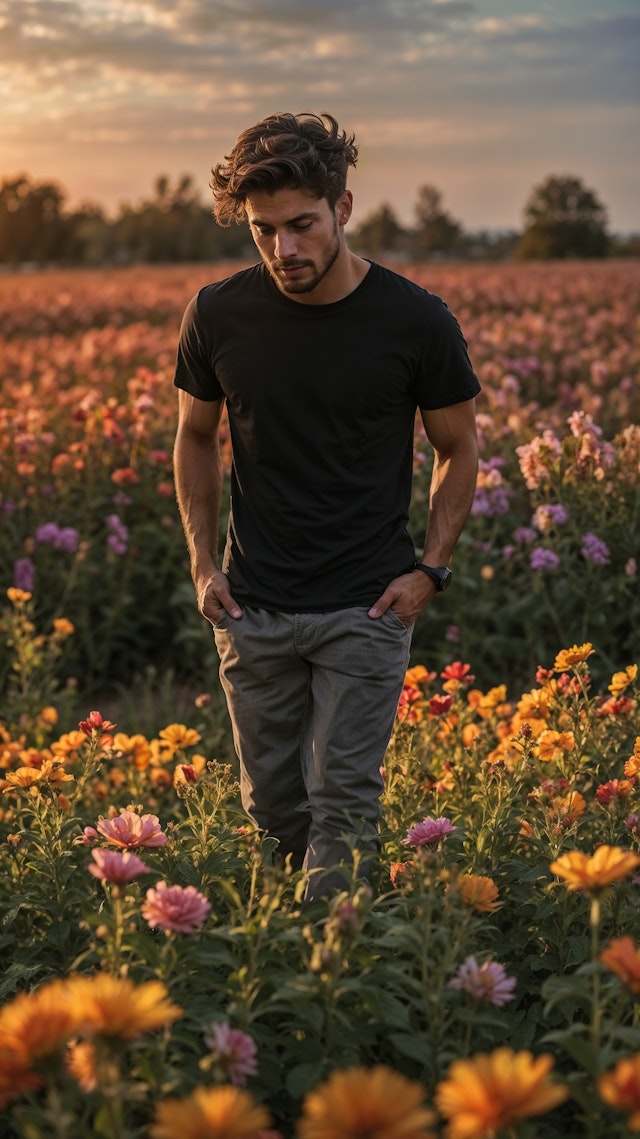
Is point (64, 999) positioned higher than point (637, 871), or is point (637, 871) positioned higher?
point (64, 999)

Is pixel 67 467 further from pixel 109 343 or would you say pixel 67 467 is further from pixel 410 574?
pixel 109 343

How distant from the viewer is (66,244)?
291 ft

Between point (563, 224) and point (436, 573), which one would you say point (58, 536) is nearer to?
point (436, 573)

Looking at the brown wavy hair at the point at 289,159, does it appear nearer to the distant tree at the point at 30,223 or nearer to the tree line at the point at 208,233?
the tree line at the point at 208,233

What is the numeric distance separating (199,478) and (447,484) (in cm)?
65

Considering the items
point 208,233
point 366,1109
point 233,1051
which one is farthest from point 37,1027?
point 208,233

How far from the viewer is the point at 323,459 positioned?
291 centimetres

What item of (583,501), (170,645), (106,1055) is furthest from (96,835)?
(170,645)

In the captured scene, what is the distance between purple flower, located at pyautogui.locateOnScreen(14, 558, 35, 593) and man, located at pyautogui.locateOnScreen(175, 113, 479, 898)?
2.88m

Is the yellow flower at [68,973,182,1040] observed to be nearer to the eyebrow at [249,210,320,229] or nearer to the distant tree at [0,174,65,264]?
the eyebrow at [249,210,320,229]

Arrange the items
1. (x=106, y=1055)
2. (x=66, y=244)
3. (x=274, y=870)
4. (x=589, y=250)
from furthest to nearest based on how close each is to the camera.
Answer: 1. (x=66, y=244)
2. (x=589, y=250)
3. (x=274, y=870)
4. (x=106, y=1055)

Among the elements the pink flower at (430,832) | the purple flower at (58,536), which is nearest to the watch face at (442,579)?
the pink flower at (430,832)

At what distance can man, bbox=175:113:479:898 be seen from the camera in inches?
111

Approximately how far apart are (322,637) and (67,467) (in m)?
3.88
